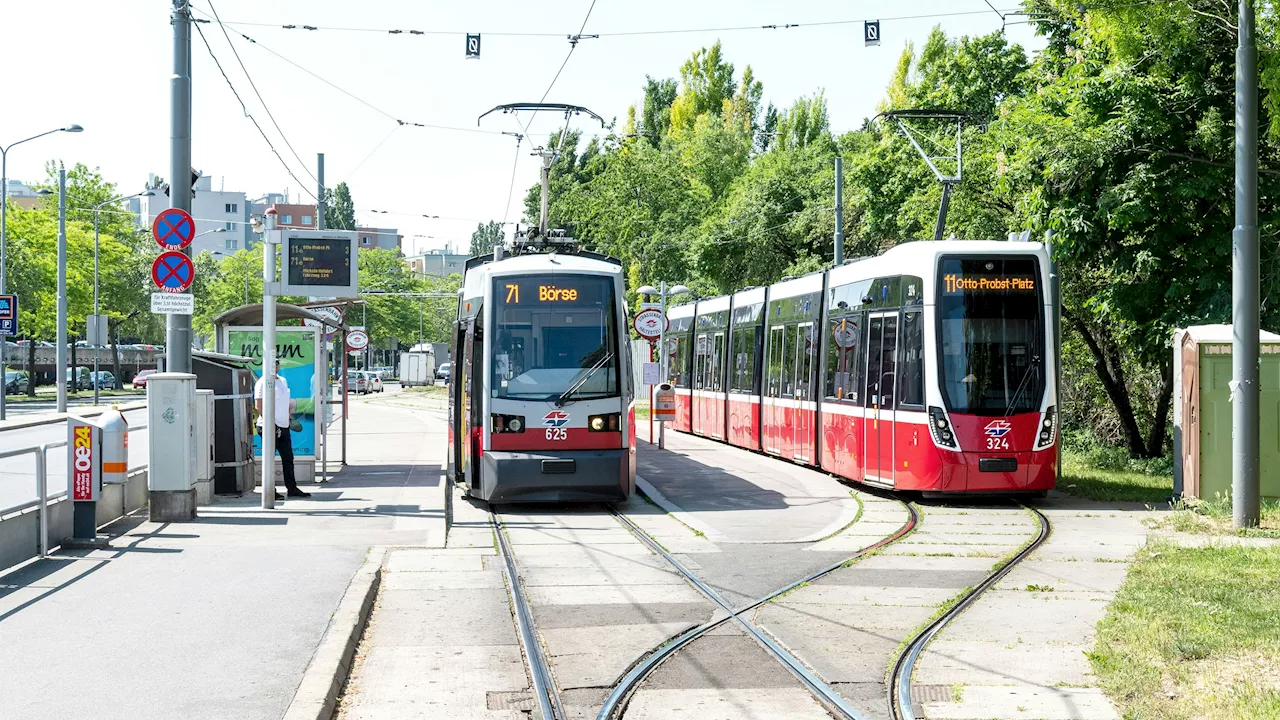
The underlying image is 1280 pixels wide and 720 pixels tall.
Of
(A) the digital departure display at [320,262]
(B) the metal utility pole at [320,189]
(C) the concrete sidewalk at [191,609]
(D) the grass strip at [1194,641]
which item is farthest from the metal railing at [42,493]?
(B) the metal utility pole at [320,189]

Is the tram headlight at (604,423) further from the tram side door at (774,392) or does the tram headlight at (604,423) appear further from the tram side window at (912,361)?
the tram side door at (774,392)

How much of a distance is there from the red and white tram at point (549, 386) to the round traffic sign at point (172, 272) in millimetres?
3278

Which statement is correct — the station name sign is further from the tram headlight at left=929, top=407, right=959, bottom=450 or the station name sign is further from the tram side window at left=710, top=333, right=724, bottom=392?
the tram side window at left=710, top=333, right=724, bottom=392

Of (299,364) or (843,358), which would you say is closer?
(843,358)

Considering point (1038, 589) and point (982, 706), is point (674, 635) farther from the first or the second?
point (1038, 589)

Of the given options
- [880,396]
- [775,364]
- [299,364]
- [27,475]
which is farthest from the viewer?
[775,364]

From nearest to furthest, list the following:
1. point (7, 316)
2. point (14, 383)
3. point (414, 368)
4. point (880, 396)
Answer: point (880, 396) < point (7, 316) < point (14, 383) < point (414, 368)

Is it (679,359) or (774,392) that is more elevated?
(679,359)

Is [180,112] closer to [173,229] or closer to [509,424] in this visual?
[173,229]

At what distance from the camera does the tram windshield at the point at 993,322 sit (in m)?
16.5

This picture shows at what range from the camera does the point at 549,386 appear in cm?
1642

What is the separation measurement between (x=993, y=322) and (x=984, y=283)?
463mm

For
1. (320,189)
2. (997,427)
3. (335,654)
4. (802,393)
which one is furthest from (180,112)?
(320,189)

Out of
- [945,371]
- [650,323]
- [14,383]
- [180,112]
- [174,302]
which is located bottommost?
[14,383]
